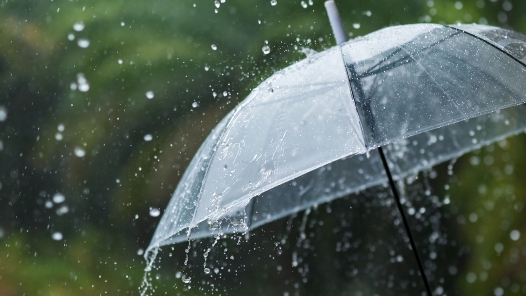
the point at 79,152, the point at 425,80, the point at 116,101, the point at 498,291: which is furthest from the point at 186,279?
the point at 425,80

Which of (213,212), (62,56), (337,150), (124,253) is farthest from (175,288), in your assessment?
(337,150)

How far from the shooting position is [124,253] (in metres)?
3.14

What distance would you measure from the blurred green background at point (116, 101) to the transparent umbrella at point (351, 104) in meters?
1.66

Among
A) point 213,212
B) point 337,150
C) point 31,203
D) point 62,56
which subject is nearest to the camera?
point 337,150

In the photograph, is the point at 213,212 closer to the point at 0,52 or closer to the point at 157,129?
the point at 157,129

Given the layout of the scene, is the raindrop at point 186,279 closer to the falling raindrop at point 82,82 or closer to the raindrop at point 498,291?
the falling raindrop at point 82,82

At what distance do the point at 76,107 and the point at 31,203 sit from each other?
1.79 ft

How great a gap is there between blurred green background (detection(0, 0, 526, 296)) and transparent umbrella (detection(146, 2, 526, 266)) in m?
1.66

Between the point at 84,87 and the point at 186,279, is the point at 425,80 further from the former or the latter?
the point at 84,87

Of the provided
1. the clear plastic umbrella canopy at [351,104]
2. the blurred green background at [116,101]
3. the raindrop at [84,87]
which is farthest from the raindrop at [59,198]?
the clear plastic umbrella canopy at [351,104]

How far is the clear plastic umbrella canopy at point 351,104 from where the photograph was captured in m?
1.23

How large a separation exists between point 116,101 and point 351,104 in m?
2.20

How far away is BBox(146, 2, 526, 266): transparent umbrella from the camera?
4.03ft

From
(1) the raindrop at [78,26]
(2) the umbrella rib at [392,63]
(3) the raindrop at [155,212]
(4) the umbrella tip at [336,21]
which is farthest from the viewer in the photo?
(1) the raindrop at [78,26]
